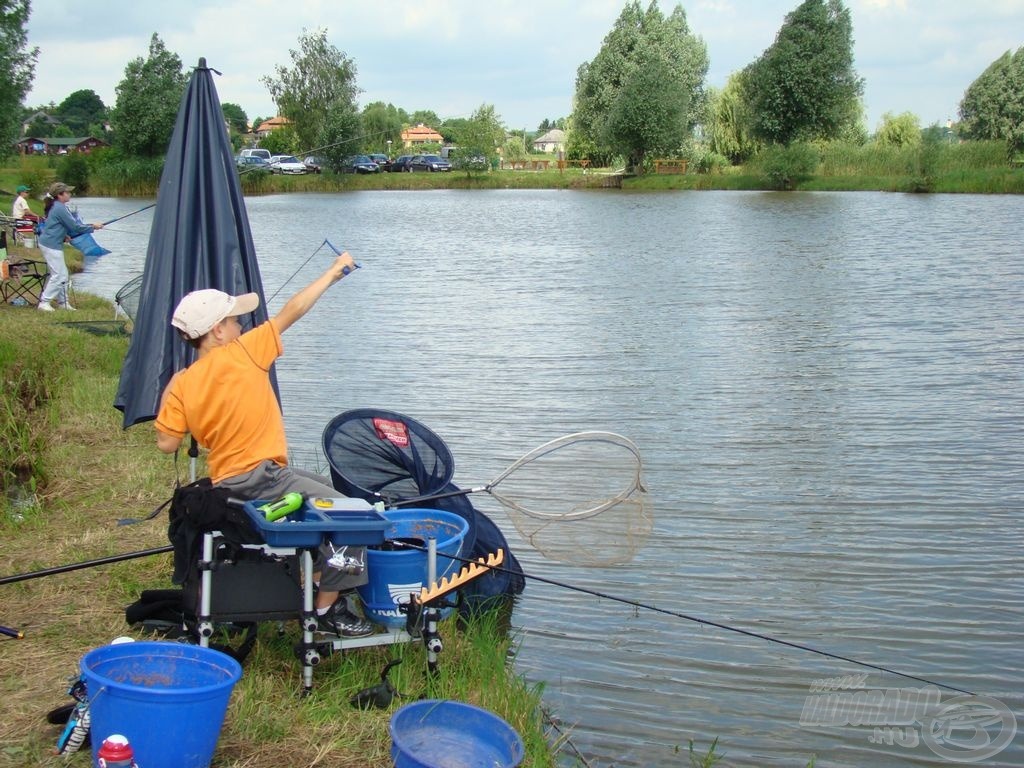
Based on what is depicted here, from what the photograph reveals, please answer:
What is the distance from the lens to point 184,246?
6227 millimetres

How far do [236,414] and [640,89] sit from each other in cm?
6567

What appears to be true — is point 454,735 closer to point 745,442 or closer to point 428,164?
point 745,442

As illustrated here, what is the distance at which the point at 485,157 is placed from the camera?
78312mm

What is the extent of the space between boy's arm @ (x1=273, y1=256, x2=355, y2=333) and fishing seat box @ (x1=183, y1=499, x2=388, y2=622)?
0.80 meters

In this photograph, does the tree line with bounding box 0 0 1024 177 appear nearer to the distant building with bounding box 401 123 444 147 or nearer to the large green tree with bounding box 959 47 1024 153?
the large green tree with bounding box 959 47 1024 153

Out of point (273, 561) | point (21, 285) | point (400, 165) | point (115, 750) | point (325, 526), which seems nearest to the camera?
point (115, 750)

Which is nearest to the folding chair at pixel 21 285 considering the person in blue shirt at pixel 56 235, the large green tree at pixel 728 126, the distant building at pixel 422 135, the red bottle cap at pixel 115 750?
the person in blue shirt at pixel 56 235

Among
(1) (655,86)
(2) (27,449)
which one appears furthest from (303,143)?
(2) (27,449)

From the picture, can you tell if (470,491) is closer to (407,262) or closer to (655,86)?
(407,262)

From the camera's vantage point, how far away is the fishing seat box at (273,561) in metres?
4.24

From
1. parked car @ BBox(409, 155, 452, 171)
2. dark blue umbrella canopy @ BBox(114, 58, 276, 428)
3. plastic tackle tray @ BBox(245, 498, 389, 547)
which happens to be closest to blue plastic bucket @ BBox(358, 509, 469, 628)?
plastic tackle tray @ BBox(245, 498, 389, 547)

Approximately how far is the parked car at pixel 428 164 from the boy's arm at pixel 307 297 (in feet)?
246

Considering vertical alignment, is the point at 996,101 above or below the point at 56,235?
above

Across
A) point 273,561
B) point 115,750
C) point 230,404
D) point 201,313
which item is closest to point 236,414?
point 230,404
